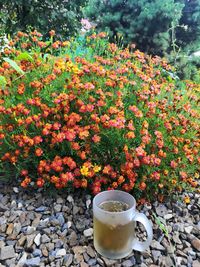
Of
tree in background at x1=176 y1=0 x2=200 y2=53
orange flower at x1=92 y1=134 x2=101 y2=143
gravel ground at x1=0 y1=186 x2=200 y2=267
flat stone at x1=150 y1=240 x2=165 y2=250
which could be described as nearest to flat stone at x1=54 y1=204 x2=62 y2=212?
gravel ground at x1=0 y1=186 x2=200 y2=267

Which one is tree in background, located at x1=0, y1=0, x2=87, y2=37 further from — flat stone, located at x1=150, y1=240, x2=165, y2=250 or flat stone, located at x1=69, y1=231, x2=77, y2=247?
flat stone, located at x1=150, y1=240, x2=165, y2=250

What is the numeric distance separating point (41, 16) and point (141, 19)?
4.75ft

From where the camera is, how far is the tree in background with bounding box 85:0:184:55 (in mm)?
5102

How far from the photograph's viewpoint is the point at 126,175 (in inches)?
80.7

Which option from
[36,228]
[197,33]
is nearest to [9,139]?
[36,228]

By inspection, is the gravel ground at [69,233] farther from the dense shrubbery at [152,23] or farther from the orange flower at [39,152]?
the dense shrubbery at [152,23]

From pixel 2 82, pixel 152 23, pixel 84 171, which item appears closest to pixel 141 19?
pixel 152 23

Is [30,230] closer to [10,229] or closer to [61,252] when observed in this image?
[10,229]

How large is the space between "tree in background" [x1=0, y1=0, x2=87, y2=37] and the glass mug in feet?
10.8

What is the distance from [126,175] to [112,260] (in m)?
0.49

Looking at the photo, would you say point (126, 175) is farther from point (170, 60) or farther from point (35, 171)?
point (170, 60)

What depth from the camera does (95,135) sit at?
6.37 feet

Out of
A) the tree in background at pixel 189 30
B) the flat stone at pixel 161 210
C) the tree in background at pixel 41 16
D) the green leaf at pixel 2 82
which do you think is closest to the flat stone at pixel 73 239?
the flat stone at pixel 161 210

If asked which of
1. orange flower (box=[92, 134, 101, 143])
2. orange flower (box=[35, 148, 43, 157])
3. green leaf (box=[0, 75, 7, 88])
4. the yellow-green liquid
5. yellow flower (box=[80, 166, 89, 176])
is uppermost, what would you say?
green leaf (box=[0, 75, 7, 88])
